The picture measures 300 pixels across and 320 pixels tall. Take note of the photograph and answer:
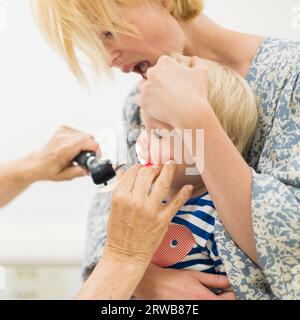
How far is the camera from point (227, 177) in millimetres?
933

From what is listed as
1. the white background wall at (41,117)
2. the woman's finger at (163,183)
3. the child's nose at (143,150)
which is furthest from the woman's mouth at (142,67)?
the white background wall at (41,117)

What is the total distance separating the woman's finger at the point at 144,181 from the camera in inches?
38.9

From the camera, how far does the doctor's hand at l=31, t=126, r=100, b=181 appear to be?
134cm

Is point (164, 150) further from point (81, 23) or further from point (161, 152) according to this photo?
point (81, 23)

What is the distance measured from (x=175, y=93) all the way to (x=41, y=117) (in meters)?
1.07

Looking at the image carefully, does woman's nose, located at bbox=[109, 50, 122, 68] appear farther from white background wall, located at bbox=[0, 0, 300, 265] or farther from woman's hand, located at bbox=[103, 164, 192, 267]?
white background wall, located at bbox=[0, 0, 300, 265]

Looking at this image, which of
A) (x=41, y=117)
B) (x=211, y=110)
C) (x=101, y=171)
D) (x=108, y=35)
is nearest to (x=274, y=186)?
(x=211, y=110)

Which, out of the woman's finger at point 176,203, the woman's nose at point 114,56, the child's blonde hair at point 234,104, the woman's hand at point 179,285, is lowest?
the woman's hand at point 179,285

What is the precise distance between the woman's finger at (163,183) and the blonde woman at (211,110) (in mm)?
80

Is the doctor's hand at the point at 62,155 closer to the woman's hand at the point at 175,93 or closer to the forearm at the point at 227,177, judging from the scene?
the woman's hand at the point at 175,93

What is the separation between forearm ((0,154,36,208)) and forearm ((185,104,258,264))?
2.12ft

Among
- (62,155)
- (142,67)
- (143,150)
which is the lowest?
(62,155)

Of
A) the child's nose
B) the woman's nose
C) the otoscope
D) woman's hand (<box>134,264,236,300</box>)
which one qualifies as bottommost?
woman's hand (<box>134,264,236,300</box>)

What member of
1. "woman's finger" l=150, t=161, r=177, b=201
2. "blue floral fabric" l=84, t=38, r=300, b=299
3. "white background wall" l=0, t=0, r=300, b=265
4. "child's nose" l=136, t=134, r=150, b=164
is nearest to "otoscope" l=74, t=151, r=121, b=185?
"child's nose" l=136, t=134, r=150, b=164
